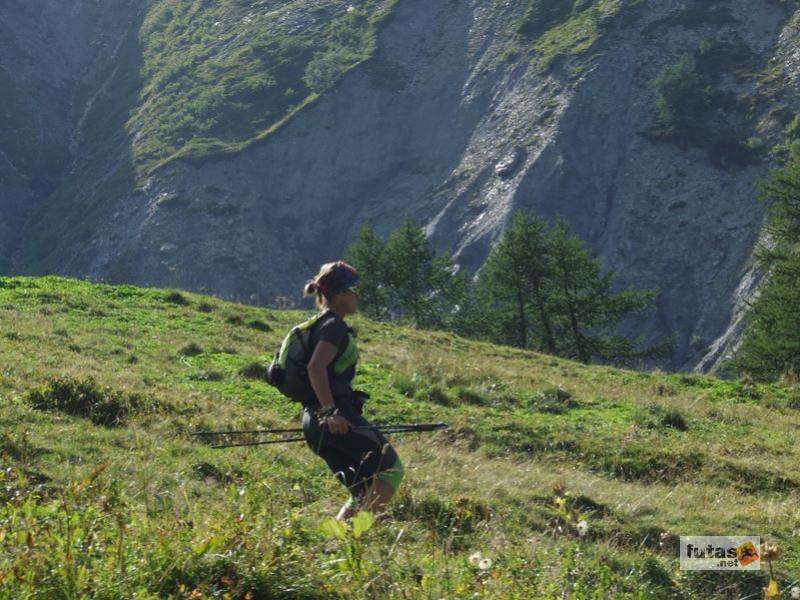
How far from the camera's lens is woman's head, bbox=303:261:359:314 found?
7305 mm

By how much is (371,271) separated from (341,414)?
1686 inches

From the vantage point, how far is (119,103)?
4449 inches

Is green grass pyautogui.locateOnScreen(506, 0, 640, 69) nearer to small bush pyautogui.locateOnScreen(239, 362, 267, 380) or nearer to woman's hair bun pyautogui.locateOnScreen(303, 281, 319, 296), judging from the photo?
small bush pyautogui.locateOnScreen(239, 362, 267, 380)

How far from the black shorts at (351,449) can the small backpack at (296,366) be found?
171 mm

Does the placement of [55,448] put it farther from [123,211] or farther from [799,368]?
[123,211]

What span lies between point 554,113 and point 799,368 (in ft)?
192

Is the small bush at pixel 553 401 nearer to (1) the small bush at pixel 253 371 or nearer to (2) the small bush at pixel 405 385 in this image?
(2) the small bush at pixel 405 385

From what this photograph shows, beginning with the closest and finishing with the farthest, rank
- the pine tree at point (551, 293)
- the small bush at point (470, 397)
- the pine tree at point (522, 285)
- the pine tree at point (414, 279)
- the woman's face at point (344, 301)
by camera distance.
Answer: the woman's face at point (344, 301), the small bush at point (470, 397), the pine tree at point (522, 285), the pine tree at point (551, 293), the pine tree at point (414, 279)

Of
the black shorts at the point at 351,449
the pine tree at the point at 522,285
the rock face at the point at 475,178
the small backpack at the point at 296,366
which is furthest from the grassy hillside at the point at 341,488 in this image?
the rock face at the point at 475,178

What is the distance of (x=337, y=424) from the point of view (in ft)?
22.4

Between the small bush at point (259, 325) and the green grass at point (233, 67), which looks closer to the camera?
the small bush at point (259, 325)

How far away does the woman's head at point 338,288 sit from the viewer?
730cm

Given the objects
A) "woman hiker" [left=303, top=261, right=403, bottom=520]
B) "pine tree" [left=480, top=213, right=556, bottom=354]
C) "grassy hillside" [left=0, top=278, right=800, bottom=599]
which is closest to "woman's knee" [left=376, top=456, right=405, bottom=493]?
"woman hiker" [left=303, top=261, right=403, bottom=520]

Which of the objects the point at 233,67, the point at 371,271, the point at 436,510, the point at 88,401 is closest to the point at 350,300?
the point at 436,510
